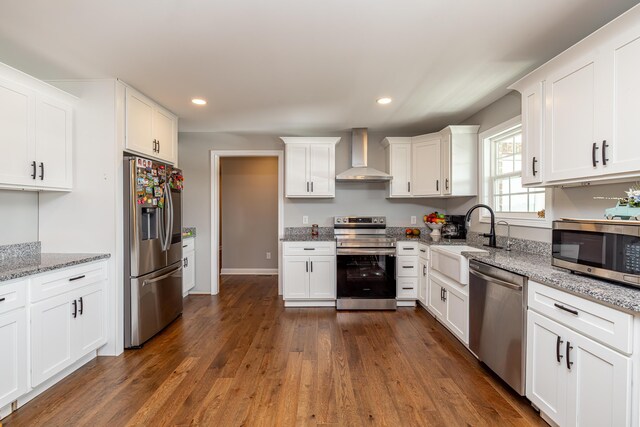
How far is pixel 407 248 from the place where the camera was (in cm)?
376

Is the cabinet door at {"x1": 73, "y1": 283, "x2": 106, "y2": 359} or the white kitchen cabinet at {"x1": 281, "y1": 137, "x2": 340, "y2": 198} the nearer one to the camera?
the cabinet door at {"x1": 73, "y1": 283, "x2": 106, "y2": 359}

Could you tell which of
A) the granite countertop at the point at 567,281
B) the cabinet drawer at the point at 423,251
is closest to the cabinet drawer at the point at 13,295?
the granite countertop at the point at 567,281

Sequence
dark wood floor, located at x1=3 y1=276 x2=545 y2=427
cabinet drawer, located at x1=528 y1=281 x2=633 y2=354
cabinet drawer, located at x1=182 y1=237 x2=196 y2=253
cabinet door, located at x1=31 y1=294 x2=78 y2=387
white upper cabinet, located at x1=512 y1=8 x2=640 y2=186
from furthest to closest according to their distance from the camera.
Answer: cabinet drawer, located at x1=182 y1=237 x2=196 y2=253 < cabinet door, located at x1=31 y1=294 x2=78 y2=387 < dark wood floor, located at x1=3 y1=276 x2=545 y2=427 < white upper cabinet, located at x1=512 y1=8 x2=640 y2=186 < cabinet drawer, located at x1=528 y1=281 x2=633 y2=354

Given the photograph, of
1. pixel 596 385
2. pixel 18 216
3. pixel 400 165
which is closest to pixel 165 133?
pixel 18 216

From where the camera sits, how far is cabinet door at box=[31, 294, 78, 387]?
6.23 ft

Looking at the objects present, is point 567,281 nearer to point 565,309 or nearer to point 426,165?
point 565,309

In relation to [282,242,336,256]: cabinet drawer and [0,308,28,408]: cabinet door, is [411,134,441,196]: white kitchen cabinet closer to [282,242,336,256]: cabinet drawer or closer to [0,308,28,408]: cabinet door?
[282,242,336,256]: cabinet drawer

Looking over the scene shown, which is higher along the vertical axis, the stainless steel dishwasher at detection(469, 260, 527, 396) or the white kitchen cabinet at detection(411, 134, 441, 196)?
the white kitchen cabinet at detection(411, 134, 441, 196)

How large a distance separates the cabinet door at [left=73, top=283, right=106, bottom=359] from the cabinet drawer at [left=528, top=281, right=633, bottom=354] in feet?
10.5

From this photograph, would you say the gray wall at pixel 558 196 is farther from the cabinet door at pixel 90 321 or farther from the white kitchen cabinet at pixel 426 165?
the cabinet door at pixel 90 321

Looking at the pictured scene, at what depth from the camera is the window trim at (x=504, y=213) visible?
2430mm

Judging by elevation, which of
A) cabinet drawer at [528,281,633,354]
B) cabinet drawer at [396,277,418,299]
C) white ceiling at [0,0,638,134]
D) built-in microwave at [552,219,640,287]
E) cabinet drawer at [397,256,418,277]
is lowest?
cabinet drawer at [396,277,418,299]

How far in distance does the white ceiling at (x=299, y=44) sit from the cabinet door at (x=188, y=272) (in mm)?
2053

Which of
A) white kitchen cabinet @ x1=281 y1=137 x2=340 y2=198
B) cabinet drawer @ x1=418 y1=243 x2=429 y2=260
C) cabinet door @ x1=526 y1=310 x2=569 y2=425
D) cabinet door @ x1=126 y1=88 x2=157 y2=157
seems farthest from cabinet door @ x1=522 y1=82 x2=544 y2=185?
cabinet door @ x1=126 y1=88 x2=157 y2=157
